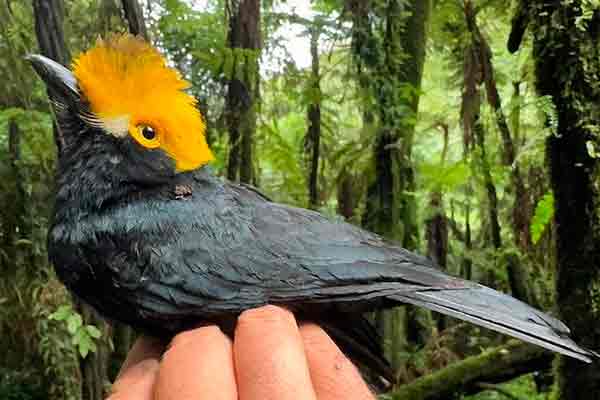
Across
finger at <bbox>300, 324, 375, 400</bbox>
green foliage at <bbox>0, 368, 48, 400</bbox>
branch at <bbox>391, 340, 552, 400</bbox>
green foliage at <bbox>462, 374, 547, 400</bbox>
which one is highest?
finger at <bbox>300, 324, 375, 400</bbox>

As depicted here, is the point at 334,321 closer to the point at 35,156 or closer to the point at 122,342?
the point at 35,156

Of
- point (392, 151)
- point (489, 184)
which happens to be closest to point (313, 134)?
point (392, 151)

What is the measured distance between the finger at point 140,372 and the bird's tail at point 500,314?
2.23 ft

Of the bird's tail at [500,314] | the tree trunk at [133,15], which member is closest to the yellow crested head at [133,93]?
the bird's tail at [500,314]

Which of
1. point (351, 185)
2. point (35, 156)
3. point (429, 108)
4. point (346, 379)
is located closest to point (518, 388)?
point (351, 185)

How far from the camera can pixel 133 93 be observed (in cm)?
172

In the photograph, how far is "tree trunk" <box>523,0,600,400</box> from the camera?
2.66 metres

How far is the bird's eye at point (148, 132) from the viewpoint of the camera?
1754 mm

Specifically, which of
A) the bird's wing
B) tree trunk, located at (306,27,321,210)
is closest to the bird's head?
the bird's wing

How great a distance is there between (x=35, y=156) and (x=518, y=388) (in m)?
3.64

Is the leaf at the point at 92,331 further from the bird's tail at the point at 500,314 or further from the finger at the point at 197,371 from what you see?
the bird's tail at the point at 500,314

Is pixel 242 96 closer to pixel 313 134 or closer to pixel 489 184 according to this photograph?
pixel 313 134

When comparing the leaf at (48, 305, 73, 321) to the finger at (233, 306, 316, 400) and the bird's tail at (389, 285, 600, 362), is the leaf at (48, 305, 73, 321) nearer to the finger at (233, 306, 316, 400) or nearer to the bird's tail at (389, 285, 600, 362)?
the finger at (233, 306, 316, 400)

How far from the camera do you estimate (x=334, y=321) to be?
1.88 meters
